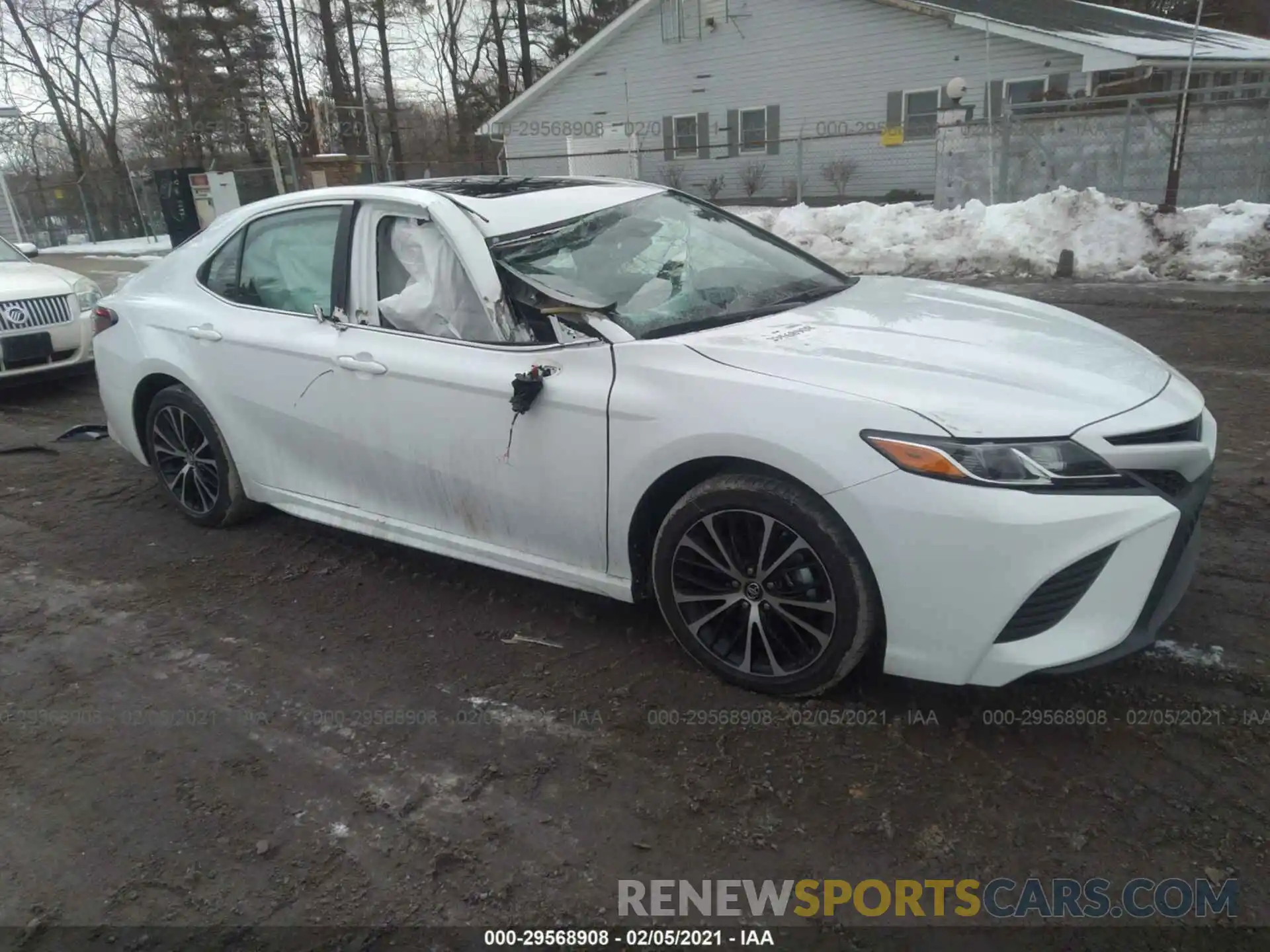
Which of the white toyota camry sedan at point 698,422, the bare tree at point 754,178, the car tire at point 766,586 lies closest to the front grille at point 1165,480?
the white toyota camry sedan at point 698,422

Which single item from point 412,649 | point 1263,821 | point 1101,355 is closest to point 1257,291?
point 1101,355

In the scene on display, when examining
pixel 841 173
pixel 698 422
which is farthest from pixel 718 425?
pixel 841 173

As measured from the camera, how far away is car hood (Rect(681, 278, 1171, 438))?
2.56 m

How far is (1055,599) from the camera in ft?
8.04

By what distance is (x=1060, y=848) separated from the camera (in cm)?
230

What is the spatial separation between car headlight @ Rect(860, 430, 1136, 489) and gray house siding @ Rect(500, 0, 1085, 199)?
1748 centimetres

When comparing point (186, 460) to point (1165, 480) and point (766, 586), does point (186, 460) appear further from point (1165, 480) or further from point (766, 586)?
point (1165, 480)

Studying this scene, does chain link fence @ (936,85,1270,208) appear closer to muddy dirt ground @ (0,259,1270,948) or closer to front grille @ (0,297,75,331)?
muddy dirt ground @ (0,259,1270,948)

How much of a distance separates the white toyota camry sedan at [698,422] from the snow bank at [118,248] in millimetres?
19083

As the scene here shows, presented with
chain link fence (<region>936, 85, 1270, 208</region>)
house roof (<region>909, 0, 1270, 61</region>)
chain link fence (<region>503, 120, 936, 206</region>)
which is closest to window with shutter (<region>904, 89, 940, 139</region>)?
chain link fence (<region>503, 120, 936, 206</region>)

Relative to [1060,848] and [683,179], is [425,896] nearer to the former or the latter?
[1060,848]

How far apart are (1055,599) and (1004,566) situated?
0.18 meters

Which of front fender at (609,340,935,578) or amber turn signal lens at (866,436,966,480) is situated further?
front fender at (609,340,935,578)

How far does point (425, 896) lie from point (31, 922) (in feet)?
3.32
